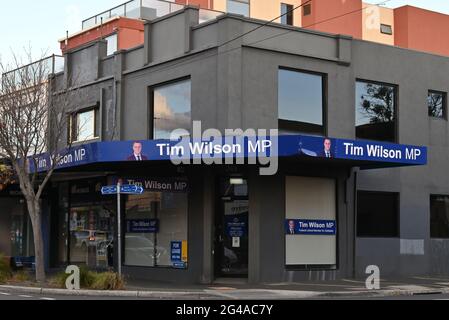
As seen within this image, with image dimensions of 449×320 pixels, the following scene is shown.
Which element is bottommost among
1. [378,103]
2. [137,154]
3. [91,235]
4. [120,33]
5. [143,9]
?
[91,235]

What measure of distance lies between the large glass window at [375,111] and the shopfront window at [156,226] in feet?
20.3

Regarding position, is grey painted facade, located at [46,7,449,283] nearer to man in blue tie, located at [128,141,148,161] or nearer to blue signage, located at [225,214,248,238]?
blue signage, located at [225,214,248,238]

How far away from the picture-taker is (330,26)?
45.1 metres

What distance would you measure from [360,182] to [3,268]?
11.1 meters

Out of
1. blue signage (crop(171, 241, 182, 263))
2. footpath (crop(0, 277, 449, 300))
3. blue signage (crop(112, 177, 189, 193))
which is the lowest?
footpath (crop(0, 277, 449, 300))

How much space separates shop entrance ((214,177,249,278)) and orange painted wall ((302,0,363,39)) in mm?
26170

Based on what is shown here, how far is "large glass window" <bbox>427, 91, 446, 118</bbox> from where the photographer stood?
23.8 metres

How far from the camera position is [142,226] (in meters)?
21.9

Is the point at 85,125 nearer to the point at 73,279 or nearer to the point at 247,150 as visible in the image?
the point at 73,279

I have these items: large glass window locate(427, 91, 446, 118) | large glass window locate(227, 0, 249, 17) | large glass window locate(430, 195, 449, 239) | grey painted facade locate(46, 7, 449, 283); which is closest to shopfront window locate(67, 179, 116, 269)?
grey painted facade locate(46, 7, 449, 283)

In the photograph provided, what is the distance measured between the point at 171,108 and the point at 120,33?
29.6ft

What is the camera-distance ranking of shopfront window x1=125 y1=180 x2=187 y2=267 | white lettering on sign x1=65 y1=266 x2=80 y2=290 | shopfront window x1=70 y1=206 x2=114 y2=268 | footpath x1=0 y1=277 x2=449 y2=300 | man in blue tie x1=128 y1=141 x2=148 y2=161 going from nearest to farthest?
footpath x1=0 y1=277 x2=449 y2=300, white lettering on sign x1=65 y1=266 x2=80 y2=290, man in blue tie x1=128 y1=141 x2=148 y2=161, shopfront window x1=125 y1=180 x2=187 y2=267, shopfront window x1=70 y1=206 x2=114 y2=268

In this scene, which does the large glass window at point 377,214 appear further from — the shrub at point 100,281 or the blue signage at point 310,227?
the shrub at point 100,281

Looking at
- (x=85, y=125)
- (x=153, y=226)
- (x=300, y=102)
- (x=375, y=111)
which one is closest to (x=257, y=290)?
(x=153, y=226)
